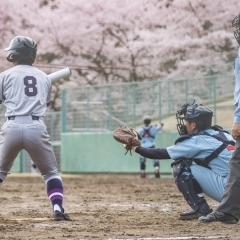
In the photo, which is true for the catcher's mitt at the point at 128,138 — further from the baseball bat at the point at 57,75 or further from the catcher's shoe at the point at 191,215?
the baseball bat at the point at 57,75

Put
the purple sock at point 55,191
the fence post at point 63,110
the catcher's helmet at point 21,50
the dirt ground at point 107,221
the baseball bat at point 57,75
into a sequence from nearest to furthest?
the dirt ground at point 107,221 < the purple sock at point 55,191 < the catcher's helmet at point 21,50 < the baseball bat at point 57,75 < the fence post at point 63,110

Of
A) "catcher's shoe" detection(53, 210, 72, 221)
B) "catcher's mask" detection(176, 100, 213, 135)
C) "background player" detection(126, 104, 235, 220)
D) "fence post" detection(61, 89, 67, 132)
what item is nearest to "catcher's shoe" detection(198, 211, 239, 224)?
"background player" detection(126, 104, 235, 220)

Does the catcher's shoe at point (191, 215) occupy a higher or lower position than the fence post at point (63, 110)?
lower

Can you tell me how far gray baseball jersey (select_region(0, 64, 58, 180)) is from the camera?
7668 millimetres

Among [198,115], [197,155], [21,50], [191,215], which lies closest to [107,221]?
[191,215]

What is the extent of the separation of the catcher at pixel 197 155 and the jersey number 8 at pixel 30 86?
105cm

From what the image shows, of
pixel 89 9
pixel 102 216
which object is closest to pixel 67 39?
pixel 89 9

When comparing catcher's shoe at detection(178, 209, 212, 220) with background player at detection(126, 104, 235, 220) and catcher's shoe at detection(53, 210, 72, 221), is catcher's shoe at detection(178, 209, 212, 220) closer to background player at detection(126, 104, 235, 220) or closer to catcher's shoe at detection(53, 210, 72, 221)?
background player at detection(126, 104, 235, 220)

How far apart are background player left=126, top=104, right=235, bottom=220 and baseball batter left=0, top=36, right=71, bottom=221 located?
3.11 ft

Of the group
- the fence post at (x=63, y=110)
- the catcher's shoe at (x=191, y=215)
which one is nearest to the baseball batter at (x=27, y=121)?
the catcher's shoe at (x=191, y=215)

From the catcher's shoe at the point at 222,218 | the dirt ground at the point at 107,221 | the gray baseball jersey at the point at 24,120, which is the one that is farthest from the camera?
the gray baseball jersey at the point at 24,120

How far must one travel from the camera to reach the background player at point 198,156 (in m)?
7.56

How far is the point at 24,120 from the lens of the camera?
25.2 ft

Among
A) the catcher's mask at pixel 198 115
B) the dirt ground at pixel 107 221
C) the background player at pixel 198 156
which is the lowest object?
the dirt ground at pixel 107 221
